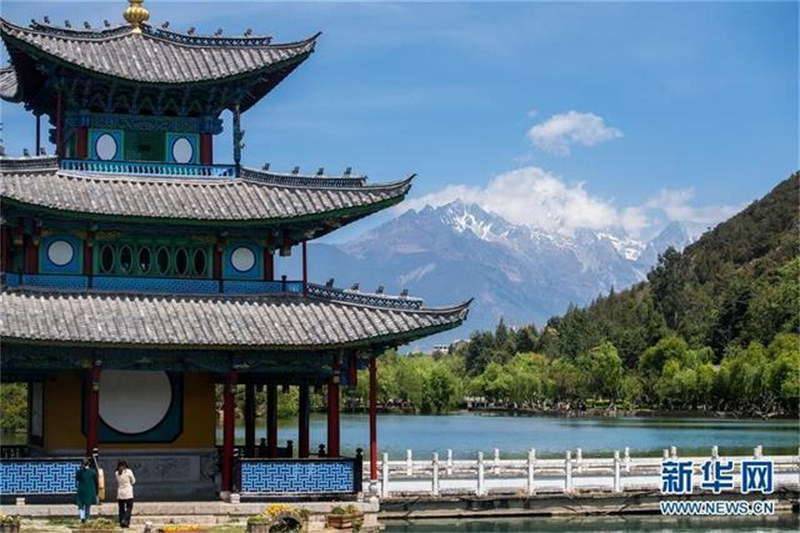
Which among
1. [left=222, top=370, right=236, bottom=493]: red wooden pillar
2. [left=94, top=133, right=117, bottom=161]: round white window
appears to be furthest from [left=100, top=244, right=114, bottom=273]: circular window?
[left=222, top=370, right=236, bottom=493]: red wooden pillar

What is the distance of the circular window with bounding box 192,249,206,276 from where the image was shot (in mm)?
32469

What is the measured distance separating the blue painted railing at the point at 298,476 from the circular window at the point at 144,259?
512 centimetres

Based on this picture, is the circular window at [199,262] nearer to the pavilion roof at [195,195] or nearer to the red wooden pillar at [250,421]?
the pavilion roof at [195,195]

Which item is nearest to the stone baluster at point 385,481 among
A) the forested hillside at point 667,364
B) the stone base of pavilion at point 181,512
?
the stone base of pavilion at point 181,512

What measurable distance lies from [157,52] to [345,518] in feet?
41.5

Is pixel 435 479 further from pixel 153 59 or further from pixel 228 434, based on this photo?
pixel 153 59

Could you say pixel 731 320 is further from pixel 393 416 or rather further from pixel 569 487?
pixel 569 487

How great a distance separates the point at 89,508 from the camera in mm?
28281

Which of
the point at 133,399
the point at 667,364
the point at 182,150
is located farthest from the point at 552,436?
the point at 133,399

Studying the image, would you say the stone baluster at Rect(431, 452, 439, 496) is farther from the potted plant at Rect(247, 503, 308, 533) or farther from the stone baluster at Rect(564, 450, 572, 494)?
the potted plant at Rect(247, 503, 308, 533)

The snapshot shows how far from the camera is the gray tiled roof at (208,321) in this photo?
29438 mm

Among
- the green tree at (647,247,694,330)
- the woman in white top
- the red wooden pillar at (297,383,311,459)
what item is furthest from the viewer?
the green tree at (647,247,694,330)

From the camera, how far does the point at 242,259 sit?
107 ft

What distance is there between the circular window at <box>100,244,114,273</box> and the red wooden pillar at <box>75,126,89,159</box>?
8.36 feet
